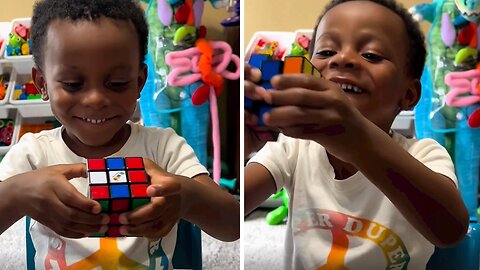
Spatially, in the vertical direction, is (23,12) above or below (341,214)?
above

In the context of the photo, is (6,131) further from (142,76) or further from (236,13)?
(236,13)

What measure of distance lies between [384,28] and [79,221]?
30 centimetres

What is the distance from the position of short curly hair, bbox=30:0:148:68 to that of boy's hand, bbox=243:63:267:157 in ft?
0.55

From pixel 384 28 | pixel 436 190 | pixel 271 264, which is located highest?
pixel 384 28

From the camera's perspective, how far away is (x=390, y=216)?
45 cm

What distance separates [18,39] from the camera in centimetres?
51

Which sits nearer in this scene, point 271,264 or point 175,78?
point 271,264

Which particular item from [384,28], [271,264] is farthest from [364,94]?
[271,264]

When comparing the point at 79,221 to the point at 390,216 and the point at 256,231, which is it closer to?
the point at 256,231

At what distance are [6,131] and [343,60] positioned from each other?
35cm

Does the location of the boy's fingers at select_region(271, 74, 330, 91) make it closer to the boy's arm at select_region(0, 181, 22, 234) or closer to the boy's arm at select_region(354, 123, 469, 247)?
the boy's arm at select_region(354, 123, 469, 247)

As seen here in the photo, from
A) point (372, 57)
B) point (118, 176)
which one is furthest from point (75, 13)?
point (372, 57)

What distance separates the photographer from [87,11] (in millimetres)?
472

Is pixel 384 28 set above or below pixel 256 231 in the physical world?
above
